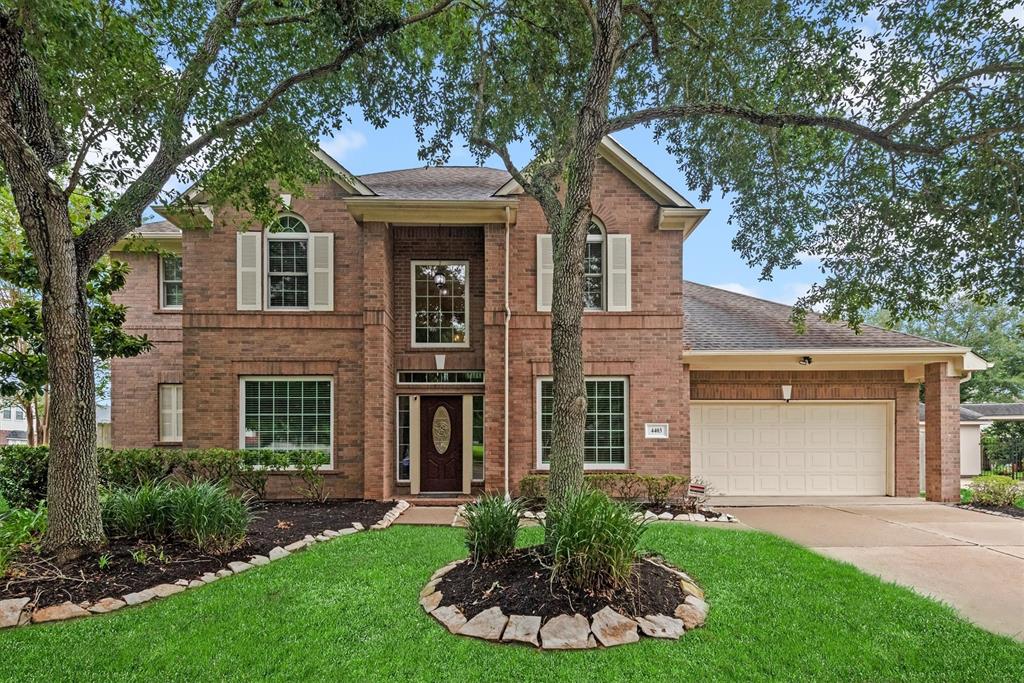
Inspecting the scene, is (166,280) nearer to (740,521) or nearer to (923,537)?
(740,521)

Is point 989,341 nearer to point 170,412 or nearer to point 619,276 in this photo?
point 619,276

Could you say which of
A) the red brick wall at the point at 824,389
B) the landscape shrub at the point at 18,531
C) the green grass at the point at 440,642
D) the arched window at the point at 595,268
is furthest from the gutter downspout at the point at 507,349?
the landscape shrub at the point at 18,531

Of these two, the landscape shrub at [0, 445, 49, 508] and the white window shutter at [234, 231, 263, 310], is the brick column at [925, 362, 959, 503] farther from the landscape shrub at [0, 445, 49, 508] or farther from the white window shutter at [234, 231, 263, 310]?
the landscape shrub at [0, 445, 49, 508]

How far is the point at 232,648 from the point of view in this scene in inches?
163

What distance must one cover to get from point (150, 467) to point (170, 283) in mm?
4841

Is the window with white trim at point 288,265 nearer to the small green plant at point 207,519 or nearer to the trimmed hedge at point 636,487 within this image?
the small green plant at point 207,519

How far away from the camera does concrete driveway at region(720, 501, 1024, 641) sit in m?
5.27

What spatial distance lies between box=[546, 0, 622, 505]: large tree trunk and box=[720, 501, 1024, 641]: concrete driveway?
3816 mm

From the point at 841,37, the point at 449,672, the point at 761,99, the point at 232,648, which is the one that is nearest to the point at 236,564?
the point at 232,648

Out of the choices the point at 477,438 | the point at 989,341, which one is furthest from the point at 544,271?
→ the point at 989,341

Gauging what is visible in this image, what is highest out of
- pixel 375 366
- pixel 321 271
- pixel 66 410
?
pixel 321 271

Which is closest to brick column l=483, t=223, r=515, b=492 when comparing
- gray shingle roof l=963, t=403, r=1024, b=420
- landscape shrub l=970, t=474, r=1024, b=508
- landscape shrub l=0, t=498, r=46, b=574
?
landscape shrub l=0, t=498, r=46, b=574

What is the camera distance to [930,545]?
7309 millimetres

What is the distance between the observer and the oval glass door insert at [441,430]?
10695 mm
